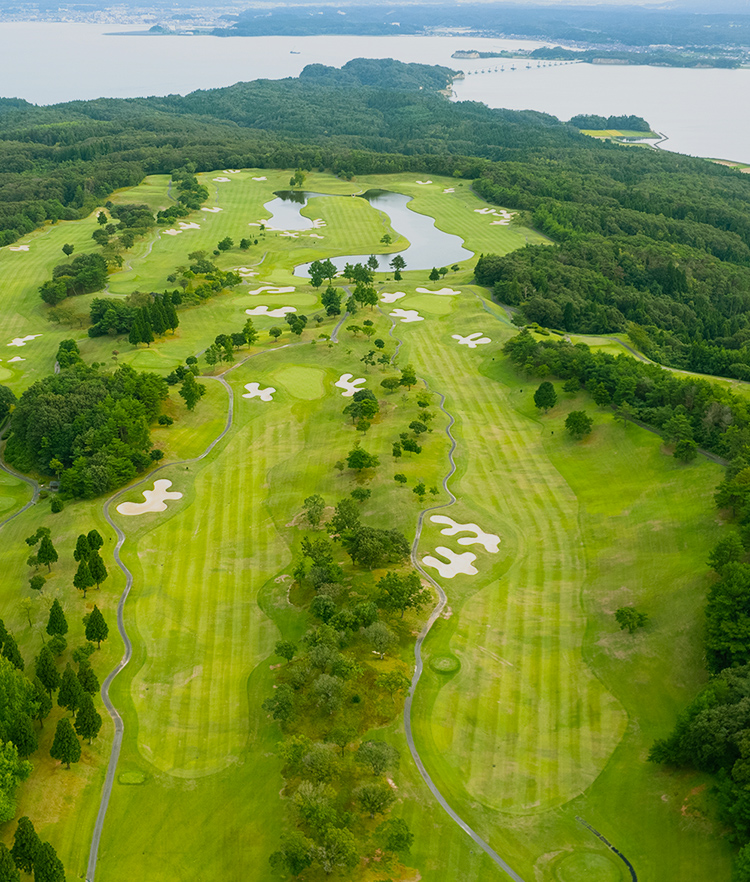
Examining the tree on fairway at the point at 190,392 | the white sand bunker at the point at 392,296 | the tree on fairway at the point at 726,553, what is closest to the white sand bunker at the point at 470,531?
the tree on fairway at the point at 726,553

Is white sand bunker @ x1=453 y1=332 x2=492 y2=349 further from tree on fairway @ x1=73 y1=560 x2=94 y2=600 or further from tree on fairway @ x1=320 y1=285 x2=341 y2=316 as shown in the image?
tree on fairway @ x1=73 y1=560 x2=94 y2=600

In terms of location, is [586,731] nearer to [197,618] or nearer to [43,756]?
[197,618]

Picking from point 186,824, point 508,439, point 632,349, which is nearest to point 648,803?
point 186,824

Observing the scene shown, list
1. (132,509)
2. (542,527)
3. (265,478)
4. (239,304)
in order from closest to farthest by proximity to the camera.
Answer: (542,527) < (132,509) < (265,478) < (239,304)

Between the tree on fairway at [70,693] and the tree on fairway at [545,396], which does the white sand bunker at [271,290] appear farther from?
the tree on fairway at [70,693]

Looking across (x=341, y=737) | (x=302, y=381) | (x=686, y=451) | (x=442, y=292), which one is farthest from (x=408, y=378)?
(x=341, y=737)

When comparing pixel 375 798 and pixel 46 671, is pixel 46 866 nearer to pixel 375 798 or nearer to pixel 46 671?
pixel 46 671

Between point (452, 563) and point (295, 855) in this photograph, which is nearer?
point (295, 855)
